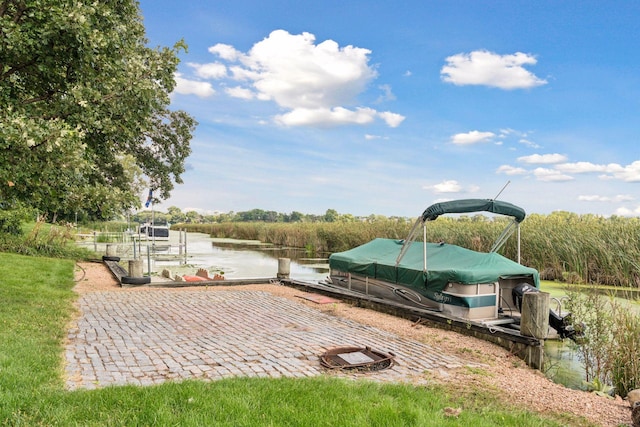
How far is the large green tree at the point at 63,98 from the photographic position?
725 centimetres

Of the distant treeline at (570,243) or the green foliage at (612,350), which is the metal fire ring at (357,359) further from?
the distant treeline at (570,243)

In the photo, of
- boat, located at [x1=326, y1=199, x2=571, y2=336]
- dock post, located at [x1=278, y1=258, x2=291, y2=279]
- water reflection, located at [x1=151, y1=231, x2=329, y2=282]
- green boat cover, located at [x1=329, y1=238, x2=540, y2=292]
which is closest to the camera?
boat, located at [x1=326, y1=199, x2=571, y2=336]

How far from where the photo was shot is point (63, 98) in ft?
27.8

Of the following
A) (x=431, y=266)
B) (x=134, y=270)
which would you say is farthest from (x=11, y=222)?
(x=431, y=266)

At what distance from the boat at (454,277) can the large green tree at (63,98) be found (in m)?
6.24

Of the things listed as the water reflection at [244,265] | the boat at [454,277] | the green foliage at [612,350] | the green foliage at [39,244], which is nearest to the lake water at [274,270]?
the water reflection at [244,265]

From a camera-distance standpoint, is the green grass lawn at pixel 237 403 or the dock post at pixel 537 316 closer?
the green grass lawn at pixel 237 403

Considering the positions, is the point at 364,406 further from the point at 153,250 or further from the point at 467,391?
the point at 153,250

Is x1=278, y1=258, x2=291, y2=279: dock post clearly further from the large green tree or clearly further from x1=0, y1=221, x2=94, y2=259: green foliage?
x1=0, y1=221, x2=94, y2=259: green foliage

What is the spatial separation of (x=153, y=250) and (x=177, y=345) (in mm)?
22862

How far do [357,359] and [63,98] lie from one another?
6.94 metres

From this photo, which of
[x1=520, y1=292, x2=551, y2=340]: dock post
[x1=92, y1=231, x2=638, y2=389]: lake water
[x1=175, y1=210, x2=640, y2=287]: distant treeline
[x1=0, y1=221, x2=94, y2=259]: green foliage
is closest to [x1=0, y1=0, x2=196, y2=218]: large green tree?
[x1=520, y1=292, x2=551, y2=340]: dock post

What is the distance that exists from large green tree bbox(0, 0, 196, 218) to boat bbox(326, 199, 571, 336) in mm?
6239

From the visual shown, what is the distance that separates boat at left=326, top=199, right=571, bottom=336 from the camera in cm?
945
